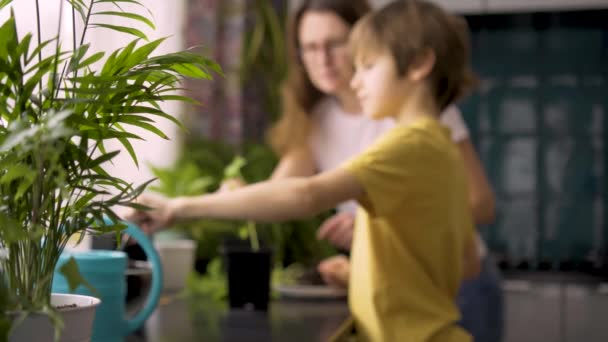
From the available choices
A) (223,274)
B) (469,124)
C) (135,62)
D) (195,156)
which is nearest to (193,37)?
(195,156)

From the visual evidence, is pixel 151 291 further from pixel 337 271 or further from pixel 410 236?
pixel 337 271

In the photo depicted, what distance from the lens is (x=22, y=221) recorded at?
25.4 inches

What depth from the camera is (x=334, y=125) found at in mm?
2381

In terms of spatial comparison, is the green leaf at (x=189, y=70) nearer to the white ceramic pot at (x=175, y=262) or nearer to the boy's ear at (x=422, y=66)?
the boy's ear at (x=422, y=66)

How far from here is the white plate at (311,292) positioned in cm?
189

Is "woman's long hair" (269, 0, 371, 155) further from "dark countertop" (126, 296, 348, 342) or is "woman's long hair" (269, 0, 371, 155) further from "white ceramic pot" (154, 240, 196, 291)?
"dark countertop" (126, 296, 348, 342)

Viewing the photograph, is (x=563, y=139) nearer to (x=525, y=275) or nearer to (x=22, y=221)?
(x=525, y=275)

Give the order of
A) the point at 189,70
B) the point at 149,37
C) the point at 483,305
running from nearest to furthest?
the point at 189,70
the point at 483,305
the point at 149,37

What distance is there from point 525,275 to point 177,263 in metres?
2.10

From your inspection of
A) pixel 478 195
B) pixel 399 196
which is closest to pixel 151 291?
pixel 399 196

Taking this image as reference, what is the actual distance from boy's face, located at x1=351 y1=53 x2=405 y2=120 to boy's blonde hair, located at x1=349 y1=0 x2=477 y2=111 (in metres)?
0.01

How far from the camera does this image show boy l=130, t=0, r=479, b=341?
1362mm

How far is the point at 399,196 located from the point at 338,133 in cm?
100

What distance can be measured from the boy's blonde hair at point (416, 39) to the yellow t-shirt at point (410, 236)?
14 cm
